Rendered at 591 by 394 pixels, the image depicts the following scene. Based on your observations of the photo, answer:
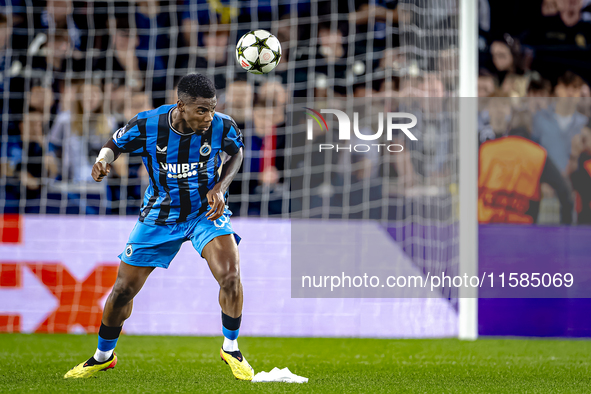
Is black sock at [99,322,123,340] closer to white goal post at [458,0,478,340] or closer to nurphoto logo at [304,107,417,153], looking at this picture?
white goal post at [458,0,478,340]

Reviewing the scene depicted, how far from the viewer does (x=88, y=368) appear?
429 centimetres

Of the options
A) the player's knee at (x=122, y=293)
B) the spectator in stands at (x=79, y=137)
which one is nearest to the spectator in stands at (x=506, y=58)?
the spectator in stands at (x=79, y=137)

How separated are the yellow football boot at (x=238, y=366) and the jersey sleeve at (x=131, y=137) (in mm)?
1395

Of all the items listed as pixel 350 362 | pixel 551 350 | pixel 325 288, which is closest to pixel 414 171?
pixel 325 288

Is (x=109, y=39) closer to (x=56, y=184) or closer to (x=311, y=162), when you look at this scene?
(x=56, y=184)

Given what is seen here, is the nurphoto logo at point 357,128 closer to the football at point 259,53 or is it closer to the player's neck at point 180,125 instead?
the football at point 259,53

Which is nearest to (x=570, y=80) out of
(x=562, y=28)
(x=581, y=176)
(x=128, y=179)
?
(x=562, y=28)

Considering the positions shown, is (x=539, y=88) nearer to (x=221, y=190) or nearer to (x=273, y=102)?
(x=273, y=102)

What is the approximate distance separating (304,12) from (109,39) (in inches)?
94.8

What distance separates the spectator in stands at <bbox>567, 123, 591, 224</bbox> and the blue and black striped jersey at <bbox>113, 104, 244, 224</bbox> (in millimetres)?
4086

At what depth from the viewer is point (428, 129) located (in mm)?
7078

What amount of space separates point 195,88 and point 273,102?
397 centimetres

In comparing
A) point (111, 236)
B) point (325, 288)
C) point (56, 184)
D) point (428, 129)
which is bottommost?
point (325, 288)

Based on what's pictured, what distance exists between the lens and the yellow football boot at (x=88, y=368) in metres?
4.25
